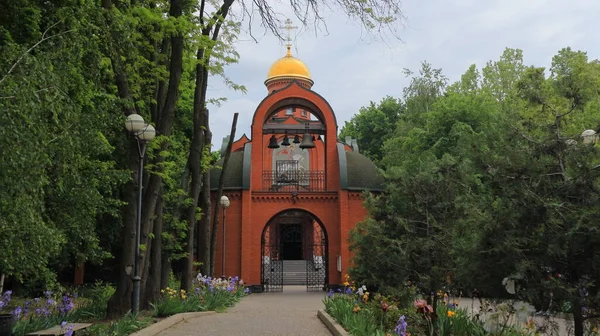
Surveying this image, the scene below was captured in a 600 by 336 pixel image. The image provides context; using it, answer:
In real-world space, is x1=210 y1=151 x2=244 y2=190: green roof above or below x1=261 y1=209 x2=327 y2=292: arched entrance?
above

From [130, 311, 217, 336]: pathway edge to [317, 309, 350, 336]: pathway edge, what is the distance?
2.86m

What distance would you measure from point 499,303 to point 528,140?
2.20m

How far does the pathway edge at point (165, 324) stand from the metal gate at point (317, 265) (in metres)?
12.5

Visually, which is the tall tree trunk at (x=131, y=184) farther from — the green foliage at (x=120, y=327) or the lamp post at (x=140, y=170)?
the green foliage at (x=120, y=327)

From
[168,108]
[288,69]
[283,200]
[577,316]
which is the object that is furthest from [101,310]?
[288,69]

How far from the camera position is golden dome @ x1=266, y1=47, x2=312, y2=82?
145 ft

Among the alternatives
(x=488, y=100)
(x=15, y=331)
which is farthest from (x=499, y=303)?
(x=488, y=100)

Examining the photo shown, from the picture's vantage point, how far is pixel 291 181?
2431 centimetres

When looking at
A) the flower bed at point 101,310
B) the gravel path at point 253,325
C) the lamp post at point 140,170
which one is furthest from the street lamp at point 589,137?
the lamp post at point 140,170

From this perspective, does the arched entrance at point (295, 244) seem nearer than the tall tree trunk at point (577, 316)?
No

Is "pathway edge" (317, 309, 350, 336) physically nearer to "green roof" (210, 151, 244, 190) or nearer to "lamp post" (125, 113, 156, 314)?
"lamp post" (125, 113, 156, 314)

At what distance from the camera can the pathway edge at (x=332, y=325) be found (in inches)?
347

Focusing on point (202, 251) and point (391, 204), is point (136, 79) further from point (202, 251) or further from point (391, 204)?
point (202, 251)

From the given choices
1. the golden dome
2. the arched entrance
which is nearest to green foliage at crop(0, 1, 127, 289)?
the arched entrance
